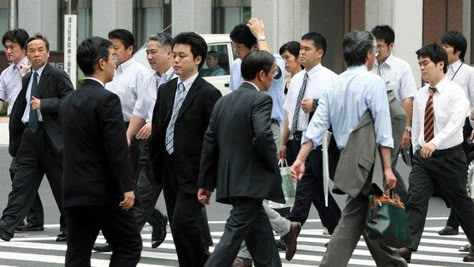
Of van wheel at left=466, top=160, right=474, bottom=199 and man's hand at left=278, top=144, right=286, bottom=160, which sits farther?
van wheel at left=466, top=160, right=474, bottom=199

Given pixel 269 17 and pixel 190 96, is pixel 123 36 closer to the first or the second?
pixel 190 96

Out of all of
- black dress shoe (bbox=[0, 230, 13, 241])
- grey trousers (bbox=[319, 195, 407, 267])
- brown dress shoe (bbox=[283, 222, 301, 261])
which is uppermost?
grey trousers (bbox=[319, 195, 407, 267])

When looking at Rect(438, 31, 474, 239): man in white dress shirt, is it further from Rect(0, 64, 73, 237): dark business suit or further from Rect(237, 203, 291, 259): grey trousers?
Rect(0, 64, 73, 237): dark business suit

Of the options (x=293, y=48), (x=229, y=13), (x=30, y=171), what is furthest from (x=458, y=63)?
(x=229, y=13)

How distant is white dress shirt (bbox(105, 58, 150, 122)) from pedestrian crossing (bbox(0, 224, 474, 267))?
1357 millimetres

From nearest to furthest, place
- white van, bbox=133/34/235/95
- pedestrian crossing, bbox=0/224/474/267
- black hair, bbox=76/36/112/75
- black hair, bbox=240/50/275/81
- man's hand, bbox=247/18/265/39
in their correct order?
1. black hair, bbox=76/36/112/75
2. black hair, bbox=240/50/275/81
3. man's hand, bbox=247/18/265/39
4. pedestrian crossing, bbox=0/224/474/267
5. white van, bbox=133/34/235/95

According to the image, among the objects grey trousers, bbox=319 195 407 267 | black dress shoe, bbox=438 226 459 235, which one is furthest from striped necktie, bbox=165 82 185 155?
black dress shoe, bbox=438 226 459 235

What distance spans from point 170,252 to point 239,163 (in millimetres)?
3559

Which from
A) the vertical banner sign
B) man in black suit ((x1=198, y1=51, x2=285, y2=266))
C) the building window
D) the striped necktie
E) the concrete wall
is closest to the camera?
man in black suit ((x1=198, y1=51, x2=285, y2=266))

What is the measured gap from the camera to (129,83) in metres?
13.7

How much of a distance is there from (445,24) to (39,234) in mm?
35088

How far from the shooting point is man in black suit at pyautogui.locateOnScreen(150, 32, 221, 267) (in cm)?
1058

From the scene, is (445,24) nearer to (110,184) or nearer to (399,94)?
(399,94)

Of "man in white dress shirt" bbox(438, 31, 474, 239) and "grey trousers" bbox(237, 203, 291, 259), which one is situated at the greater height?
"man in white dress shirt" bbox(438, 31, 474, 239)
